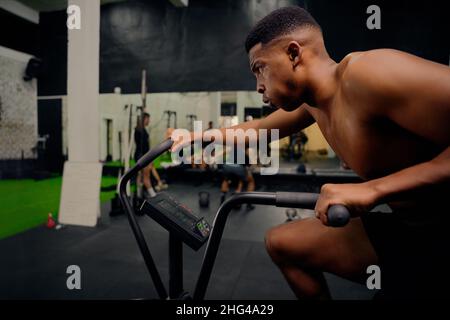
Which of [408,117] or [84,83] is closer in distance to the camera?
[408,117]

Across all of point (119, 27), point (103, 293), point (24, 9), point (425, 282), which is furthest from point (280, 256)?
point (24, 9)

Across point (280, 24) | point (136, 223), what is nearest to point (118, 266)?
Answer: point (136, 223)

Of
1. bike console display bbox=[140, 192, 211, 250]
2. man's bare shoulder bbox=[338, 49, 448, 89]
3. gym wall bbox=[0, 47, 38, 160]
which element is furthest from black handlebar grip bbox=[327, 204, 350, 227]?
gym wall bbox=[0, 47, 38, 160]

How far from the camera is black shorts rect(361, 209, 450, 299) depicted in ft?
2.56

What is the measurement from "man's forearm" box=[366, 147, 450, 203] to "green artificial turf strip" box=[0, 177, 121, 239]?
3.87m

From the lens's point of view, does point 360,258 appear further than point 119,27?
No

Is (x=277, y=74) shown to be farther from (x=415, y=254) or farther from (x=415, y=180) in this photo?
(x=415, y=254)

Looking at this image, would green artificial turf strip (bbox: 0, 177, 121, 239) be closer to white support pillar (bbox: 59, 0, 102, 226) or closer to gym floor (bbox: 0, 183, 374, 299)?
gym floor (bbox: 0, 183, 374, 299)

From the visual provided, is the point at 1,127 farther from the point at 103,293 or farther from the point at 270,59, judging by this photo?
the point at 270,59

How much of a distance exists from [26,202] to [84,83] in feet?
9.00

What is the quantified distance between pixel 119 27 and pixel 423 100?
4952mm

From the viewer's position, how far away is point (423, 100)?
643mm

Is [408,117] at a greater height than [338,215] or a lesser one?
greater

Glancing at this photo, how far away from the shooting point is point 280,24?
36.1 inches
